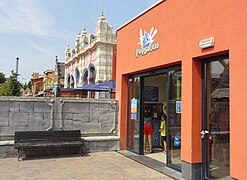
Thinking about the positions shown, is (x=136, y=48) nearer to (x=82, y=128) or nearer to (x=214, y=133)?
(x=82, y=128)

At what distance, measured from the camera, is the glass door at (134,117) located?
8.37 meters

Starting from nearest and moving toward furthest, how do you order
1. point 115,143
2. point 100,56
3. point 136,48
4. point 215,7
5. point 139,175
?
point 215,7 → point 139,175 → point 136,48 → point 115,143 → point 100,56

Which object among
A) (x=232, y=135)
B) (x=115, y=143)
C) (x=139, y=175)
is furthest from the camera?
(x=115, y=143)

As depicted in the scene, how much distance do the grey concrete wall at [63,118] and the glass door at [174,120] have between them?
106 inches

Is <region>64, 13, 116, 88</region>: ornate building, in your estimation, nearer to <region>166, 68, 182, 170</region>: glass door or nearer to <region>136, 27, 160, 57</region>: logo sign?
<region>136, 27, 160, 57</region>: logo sign

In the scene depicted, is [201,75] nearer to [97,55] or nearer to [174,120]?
[174,120]

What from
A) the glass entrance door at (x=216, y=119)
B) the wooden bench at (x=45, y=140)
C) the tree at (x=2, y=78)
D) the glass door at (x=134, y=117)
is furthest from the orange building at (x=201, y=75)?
the tree at (x=2, y=78)

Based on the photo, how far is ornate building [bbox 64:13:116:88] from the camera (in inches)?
721

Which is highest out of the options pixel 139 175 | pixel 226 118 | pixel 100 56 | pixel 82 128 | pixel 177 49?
pixel 100 56

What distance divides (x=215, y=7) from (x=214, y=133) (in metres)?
2.49

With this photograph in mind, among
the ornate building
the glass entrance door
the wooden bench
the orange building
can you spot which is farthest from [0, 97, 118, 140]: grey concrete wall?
the ornate building

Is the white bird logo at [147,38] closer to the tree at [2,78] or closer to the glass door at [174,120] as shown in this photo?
the glass door at [174,120]

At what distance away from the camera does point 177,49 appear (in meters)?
6.07

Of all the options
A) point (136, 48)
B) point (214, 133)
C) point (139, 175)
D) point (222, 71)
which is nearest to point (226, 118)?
point (214, 133)
